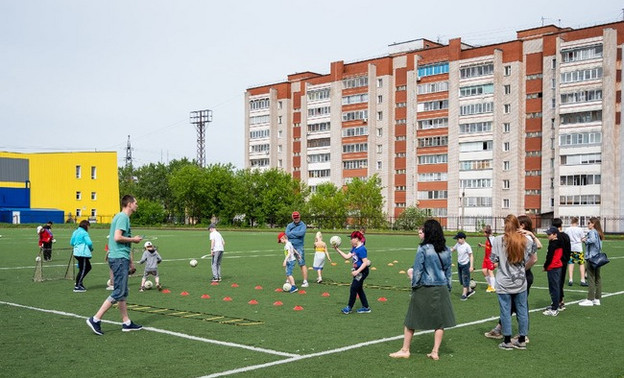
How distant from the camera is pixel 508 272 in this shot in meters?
10.3

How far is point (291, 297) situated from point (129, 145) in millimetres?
159523

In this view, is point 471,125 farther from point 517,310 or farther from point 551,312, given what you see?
point 517,310

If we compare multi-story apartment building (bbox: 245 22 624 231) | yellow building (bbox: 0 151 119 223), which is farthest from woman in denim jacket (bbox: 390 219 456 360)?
yellow building (bbox: 0 151 119 223)

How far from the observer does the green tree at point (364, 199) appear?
298 ft

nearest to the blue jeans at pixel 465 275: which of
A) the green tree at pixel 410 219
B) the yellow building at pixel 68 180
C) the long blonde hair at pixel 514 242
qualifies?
the long blonde hair at pixel 514 242

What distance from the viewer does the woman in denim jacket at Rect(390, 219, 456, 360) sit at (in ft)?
30.9

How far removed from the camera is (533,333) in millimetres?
11805

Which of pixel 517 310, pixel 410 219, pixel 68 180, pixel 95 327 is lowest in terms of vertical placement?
pixel 410 219

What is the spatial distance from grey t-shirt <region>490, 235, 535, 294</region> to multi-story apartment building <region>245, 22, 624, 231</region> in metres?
73.3

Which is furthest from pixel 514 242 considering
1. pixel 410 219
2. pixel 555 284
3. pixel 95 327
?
pixel 410 219

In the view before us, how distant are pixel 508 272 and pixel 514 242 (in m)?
0.49

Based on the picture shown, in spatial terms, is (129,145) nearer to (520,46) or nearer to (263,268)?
(520,46)

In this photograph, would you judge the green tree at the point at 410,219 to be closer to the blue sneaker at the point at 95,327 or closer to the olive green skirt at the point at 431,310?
the blue sneaker at the point at 95,327

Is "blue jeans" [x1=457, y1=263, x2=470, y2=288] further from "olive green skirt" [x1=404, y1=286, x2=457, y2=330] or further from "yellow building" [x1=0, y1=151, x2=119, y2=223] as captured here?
"yellow building" [x1=0, y1=151, x2=119, y2=223]
